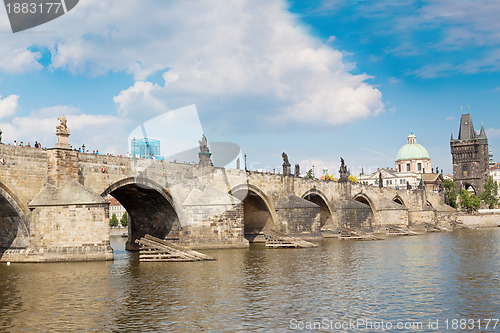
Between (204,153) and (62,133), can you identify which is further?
(204,153)

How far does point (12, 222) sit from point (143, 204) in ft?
39.4

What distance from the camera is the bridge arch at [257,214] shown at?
47.6 meters

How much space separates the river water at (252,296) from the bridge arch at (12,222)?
1569 millimetres

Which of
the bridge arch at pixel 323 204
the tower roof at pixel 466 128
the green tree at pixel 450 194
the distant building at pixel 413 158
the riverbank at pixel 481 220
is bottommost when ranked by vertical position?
the riverbank at pixel 481 220

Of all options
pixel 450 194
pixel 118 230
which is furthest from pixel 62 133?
pixel 450 194

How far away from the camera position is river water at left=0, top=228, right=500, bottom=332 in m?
13.4

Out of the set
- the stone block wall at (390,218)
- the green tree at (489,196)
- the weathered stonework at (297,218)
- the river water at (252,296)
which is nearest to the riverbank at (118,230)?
the stone block wall at (390,218)

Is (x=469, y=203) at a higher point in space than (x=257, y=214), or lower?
higher

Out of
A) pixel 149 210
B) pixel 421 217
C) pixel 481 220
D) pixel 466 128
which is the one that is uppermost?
pixel 466 128

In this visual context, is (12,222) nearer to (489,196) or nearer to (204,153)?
(204,153)

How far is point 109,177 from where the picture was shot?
32.0 metres

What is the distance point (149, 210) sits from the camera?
3862cm

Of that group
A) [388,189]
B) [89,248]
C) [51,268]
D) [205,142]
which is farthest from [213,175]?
[388,189]

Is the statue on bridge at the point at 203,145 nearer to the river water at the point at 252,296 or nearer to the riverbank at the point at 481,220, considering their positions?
the river water at the point at 252,296
